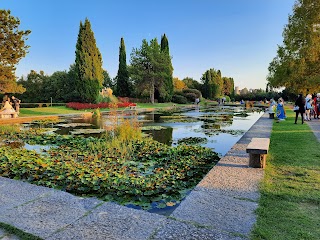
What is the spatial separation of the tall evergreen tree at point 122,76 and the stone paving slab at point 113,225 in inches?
1495

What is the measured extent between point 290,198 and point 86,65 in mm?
26402

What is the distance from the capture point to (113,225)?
8.64ft

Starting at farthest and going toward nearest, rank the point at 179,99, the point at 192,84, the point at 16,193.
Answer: the point at 192,84, the point at 179,99, the point at 16,193

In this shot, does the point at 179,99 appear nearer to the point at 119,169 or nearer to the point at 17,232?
the point at 119,169

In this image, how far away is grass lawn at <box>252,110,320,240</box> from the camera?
2488 millimetres

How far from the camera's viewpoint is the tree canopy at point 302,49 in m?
16.6

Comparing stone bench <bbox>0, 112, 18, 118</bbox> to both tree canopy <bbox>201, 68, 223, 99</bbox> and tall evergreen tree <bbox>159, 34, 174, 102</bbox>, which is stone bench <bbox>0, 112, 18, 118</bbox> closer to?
tall evergreen tree <bbox>159, 34, 174, 102</bbox>

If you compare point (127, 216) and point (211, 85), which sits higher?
point (211, 85)

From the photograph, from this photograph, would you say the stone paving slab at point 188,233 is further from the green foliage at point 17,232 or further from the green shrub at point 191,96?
the green shrub at point 191,96

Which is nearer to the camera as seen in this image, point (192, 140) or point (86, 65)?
point (192, 140)

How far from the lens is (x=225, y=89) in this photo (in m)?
79.9

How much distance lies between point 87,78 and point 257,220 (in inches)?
1037

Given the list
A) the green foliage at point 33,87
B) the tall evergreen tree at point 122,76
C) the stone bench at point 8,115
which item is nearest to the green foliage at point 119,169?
the stone bench at point 8,115

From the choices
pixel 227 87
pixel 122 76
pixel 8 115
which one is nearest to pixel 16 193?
pixel 8 115
